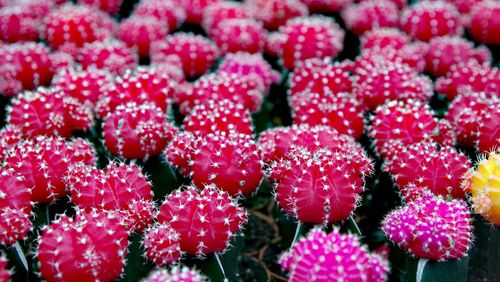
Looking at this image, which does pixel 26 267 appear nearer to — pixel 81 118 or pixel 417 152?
pixel 81 118

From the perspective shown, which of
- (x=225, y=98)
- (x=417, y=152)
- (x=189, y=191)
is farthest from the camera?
(x=225, y=98)

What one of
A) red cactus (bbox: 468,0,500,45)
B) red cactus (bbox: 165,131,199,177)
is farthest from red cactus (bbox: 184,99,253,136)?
red cactus (bbox: 468,0,500,45)

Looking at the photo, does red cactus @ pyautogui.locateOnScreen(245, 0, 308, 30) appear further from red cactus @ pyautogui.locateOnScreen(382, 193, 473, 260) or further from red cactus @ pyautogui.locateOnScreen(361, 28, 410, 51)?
red cactus @ pyautogui.locateOnScreen(382, 193, 473, 260)

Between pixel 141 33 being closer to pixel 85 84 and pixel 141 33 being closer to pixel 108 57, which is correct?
pixel 108 57

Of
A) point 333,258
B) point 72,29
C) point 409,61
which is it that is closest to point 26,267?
point 333,258

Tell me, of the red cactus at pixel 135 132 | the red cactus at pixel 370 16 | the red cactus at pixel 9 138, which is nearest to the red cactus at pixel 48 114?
the red cactus at pixel 9 138
